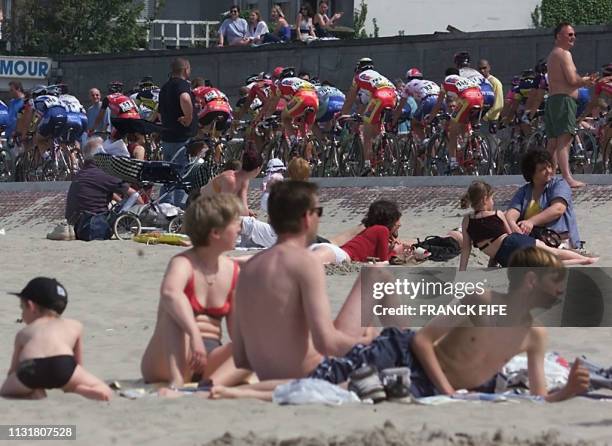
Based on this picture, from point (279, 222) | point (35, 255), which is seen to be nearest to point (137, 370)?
point (279, 222)

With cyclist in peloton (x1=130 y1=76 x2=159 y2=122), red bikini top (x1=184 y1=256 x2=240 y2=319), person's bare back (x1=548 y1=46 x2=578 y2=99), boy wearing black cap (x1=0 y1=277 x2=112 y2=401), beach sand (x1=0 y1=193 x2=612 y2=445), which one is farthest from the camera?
cyclist in peloton (x1=130 y1=76 x2=159 y2=122)

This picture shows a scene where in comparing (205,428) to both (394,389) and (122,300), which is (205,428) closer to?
(394,389)

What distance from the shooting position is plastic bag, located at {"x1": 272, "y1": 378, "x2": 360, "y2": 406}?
25.6 ft

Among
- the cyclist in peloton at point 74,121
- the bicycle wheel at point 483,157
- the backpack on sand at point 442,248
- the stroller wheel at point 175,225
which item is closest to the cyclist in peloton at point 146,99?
the cyclist in peloton at point 74,121

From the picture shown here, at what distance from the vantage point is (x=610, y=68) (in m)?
19.8

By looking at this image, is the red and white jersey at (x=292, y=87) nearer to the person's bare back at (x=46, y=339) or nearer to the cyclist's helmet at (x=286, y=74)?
the cyclist's helmet at (x=286, y=74)

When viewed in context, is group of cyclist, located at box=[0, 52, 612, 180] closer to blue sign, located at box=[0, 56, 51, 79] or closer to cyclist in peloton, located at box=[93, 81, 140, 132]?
cyclist in peloton, located at box=[93, 81, 140, 132]

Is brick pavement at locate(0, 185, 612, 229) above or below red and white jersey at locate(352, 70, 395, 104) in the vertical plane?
below

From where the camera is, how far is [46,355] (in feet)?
27.1

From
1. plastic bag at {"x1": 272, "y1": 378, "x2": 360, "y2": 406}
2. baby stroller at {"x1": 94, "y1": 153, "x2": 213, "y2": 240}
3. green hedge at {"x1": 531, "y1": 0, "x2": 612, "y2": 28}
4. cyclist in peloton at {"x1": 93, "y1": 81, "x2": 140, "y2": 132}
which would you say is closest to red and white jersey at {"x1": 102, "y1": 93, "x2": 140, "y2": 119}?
cyclist in peloton at {"x1": 93, "y1": 81, "x2": 140, "y2": 132}

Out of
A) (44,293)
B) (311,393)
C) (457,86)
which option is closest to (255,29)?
(457,86)

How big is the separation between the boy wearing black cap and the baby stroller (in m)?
9.07

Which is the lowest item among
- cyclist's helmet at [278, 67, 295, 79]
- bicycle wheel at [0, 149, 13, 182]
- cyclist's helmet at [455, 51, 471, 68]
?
bicycle wheel at [0, 149, 13, 182]

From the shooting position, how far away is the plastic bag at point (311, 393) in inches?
307
